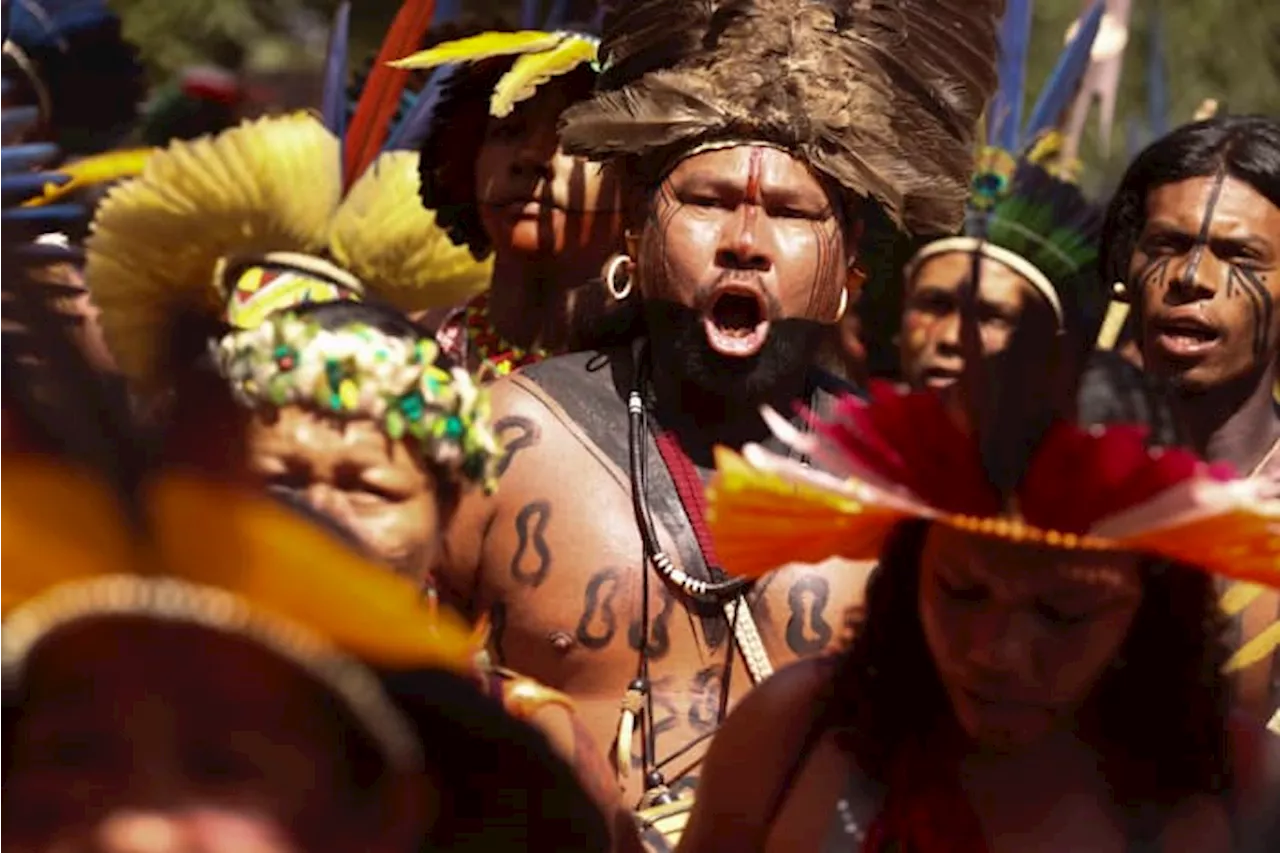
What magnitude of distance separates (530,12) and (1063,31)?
15.4 ft

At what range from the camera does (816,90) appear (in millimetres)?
5398

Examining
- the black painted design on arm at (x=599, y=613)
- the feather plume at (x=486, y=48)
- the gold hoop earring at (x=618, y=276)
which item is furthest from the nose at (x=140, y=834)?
the feather plume at (x=486, y=48)

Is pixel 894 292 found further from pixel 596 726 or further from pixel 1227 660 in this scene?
pixel 1227 660

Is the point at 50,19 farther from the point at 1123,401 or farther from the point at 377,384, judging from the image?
the point at 1123,401

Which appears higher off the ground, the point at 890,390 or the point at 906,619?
the point at 890,390

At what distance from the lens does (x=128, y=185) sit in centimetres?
590

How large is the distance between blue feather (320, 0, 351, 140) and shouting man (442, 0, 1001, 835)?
1.29 m

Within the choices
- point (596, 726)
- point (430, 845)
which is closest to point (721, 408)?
point (596, 726)

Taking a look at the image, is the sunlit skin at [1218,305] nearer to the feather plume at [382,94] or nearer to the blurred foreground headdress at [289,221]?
the blurred foreground headdress at [289,221]

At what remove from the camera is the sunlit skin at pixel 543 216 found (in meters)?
6.21

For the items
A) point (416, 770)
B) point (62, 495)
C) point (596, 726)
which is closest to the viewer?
point (62, 495)

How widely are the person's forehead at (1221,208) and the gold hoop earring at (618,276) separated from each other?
1014 millimetres

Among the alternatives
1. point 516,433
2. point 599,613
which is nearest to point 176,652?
point 599,613

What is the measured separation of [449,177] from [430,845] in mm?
3814
